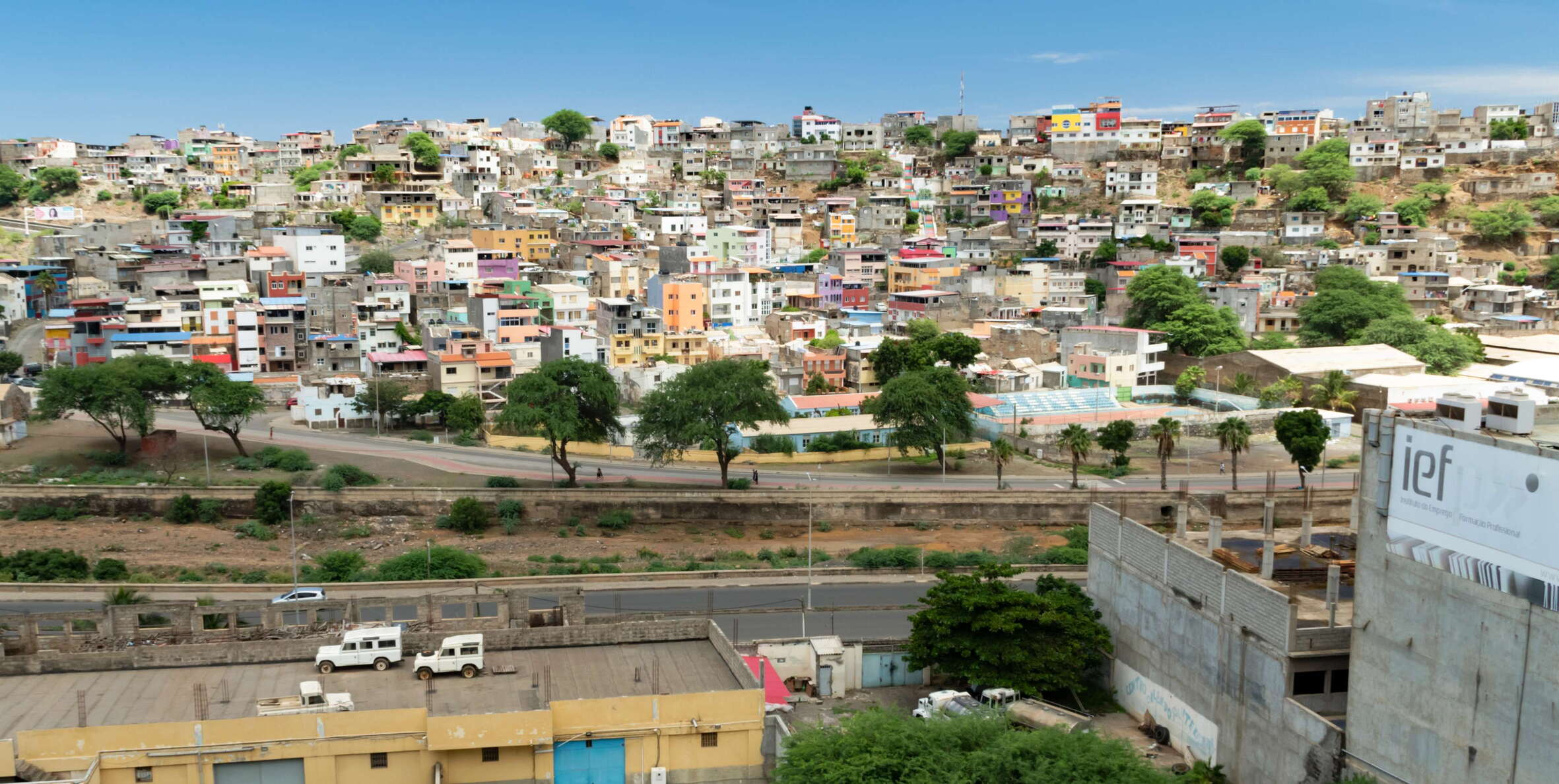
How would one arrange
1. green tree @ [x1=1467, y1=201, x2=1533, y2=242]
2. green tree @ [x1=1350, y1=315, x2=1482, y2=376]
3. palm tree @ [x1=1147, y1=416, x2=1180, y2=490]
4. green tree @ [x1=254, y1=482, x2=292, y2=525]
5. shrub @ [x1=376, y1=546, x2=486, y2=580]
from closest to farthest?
shrub @ [x1=376, y1=546, x2=486, y2=580] < green tree @ [x1=254, y1=482, x2=292, y2=525] < palm tree @ [x1=1147, y1=416, x2=1180, y2=490] < green tree @ [x1=1350, y1=315, x2=1482, y2=376] < green tree @ [x1=1467, y1=201, x2=1533, y2=242]

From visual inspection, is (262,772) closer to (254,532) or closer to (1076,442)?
(254,532)

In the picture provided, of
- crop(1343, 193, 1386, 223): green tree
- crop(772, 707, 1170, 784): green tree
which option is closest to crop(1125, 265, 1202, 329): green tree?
crop(1343, 193, 1386, 223): green tree

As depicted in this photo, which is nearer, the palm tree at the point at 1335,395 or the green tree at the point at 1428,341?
the palm tree at the point at 1335,395

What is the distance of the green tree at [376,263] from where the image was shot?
7025 centimetres

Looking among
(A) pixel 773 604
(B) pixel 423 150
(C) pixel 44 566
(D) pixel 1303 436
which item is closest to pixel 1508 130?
(D) pixel 1303 436

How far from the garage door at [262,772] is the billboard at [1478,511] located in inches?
564

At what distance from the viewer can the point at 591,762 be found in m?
17.0

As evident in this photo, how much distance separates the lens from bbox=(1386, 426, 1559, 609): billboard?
14547 millimetres

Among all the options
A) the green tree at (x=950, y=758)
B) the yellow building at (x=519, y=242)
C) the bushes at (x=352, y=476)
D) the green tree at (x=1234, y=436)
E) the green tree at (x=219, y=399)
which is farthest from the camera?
the yellow building at (x=519, y=242)

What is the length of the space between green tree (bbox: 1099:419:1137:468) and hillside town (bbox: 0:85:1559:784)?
0.16 m

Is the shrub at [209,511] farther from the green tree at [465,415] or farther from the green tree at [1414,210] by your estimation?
the green tree at [1414,210]

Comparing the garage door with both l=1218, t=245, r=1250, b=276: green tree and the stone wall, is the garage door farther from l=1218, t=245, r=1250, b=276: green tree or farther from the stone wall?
l=1218, t=245, r=1250, b=276: green tree

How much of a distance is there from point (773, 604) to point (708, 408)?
41.4 feet

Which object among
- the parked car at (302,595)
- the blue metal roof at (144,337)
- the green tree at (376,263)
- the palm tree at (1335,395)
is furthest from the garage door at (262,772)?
the green tree at (376,263)
